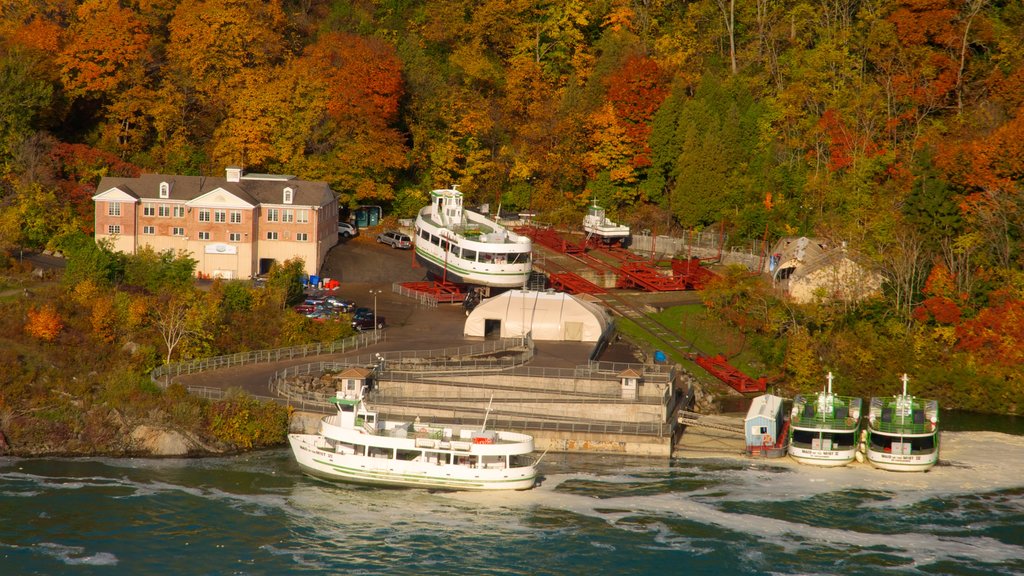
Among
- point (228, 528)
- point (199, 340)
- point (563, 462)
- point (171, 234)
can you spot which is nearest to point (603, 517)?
point (563, 462)

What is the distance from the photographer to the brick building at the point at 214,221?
280 feet

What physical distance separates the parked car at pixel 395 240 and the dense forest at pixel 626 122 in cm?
366

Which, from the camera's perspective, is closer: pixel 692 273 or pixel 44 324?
pixel 44 324

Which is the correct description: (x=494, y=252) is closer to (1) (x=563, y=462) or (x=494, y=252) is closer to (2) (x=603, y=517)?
(1) (x=563, y=462)

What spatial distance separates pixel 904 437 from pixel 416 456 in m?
23.1

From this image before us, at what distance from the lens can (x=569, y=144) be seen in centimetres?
10188

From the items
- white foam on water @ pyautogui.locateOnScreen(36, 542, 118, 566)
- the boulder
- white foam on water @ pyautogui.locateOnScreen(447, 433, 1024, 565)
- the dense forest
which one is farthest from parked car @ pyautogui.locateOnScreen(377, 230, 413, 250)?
white foam on water @ pyautogui.locateOnScreen(36, 542, 118, 566)

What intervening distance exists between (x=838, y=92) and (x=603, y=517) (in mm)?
50484

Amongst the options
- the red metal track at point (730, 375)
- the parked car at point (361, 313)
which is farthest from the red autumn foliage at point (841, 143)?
the parked car at point (361, 313)

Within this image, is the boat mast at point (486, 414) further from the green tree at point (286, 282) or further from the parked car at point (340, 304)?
the green tree at point (286, 282)

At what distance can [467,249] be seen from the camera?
8294 cm

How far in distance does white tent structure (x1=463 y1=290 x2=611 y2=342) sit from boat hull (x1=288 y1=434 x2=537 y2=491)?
51.9 feet

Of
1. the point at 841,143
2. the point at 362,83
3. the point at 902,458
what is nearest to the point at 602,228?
the point at 841,143

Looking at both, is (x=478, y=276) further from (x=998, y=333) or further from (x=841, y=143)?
(x=998, y=333)
